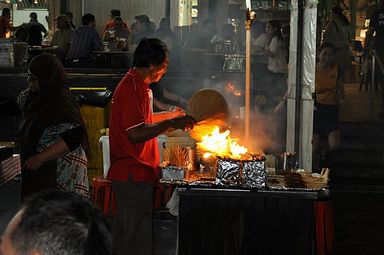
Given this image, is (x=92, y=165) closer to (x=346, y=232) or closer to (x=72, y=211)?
(x=346, y=232)

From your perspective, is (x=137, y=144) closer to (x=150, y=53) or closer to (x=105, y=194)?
(x=150, y=53)

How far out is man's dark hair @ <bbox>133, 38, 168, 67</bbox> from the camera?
22.0ft

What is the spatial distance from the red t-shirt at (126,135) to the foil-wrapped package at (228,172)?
745 mm

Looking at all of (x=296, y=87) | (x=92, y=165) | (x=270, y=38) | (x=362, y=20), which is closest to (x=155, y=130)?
(x=296, y=87)

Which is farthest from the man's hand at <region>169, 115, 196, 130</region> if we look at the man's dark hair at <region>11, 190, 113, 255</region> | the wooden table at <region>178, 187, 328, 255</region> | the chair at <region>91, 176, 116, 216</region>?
the man's dark hair at <region>11, 190, 113, 255</region>

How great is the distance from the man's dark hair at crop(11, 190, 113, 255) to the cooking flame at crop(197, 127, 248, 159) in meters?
4.27

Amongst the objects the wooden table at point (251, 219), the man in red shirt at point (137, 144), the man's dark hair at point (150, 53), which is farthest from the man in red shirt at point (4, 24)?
the wooden table at point (251, 219)

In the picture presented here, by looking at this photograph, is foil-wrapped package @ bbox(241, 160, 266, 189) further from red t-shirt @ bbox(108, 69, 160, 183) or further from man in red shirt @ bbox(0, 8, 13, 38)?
man in red shirt @ bbox(0, 8, 13, 38)

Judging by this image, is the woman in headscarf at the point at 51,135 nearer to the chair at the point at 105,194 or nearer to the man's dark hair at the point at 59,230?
the chair at the point at 105,194

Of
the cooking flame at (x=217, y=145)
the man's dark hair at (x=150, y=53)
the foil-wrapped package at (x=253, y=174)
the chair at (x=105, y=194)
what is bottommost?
the chair at (x=105, y=194)

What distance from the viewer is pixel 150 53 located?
6711 mm

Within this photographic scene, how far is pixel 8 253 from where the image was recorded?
2531 millimetres

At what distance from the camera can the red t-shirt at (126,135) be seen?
6.64 metres

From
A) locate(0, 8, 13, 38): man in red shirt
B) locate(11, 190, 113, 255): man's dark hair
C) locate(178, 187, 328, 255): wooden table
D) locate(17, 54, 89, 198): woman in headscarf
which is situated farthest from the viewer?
locate(0, 8, 13, 38): man in red shirt
